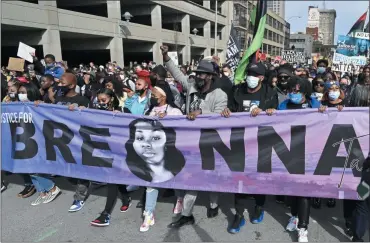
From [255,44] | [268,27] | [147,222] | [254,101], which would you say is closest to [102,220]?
[147,222]

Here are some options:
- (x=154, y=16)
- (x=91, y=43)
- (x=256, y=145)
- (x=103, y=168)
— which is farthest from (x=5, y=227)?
(x=154, y=16)

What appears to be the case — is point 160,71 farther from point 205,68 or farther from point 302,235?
point 302,235

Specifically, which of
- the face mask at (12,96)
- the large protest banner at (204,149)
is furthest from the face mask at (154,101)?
the face mask at (12,96)

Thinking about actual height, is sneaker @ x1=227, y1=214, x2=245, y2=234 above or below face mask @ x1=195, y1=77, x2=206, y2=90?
below

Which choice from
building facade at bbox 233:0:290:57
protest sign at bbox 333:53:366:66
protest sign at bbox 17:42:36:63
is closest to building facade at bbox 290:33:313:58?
building facade at bbox 233:0:290:57

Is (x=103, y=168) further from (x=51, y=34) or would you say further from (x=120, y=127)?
(x=51, y=34)

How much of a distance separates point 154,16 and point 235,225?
28.5 metres

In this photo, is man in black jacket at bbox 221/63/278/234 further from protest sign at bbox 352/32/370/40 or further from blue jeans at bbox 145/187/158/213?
protest sign at bbox 352/32/370/40

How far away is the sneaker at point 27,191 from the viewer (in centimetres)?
469

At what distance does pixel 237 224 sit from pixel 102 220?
1.52 meters

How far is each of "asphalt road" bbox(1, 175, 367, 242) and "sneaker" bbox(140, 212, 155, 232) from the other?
56mm

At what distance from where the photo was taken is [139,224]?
382cm

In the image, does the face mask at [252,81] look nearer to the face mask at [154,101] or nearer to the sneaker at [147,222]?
the face mask at [154,101]

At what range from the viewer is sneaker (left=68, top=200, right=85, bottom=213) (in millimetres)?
4188
